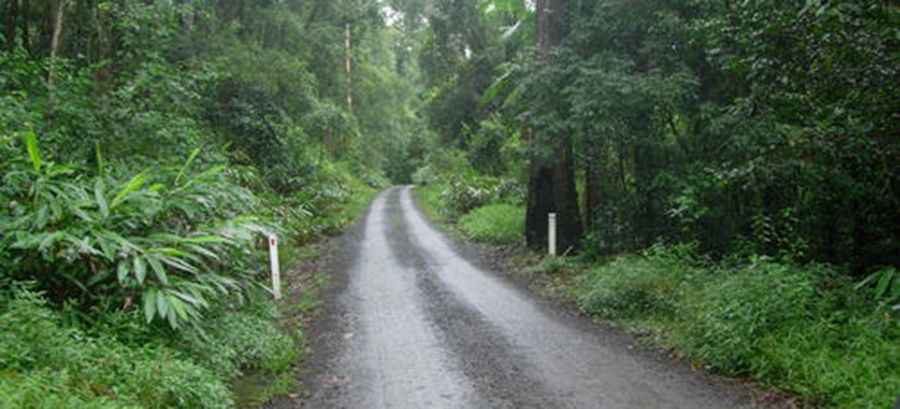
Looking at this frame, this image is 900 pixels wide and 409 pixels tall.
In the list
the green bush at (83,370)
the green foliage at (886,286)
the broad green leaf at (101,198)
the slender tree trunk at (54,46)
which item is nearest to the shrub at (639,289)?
the green foliage at (886,286)

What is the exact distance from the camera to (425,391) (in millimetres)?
5648

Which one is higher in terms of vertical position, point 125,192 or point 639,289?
point 125,192

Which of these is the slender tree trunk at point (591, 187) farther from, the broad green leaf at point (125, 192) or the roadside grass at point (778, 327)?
the broad green leaf at point (125, 192)

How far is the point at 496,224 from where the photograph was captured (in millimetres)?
16734

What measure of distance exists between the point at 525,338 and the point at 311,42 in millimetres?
15130

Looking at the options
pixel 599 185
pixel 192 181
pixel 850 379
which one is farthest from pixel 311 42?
pixel 850 379

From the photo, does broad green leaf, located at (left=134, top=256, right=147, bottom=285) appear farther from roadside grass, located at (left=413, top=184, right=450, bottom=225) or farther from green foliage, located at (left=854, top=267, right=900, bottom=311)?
roadside grass, located at (left=413, top=184, right=450, bottom=225)

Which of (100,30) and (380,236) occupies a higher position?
(100,30)

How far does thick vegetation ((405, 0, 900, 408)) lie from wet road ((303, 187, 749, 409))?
72cm

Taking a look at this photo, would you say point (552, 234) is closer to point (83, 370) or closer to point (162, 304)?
point (162, 304)

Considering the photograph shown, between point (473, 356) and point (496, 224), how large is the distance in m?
10.2

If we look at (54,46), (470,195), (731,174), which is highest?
(54,46)

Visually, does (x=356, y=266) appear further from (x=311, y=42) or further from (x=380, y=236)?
(x=311, y=42)

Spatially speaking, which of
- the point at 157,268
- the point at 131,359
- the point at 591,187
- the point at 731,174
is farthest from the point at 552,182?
the point at 131,359
